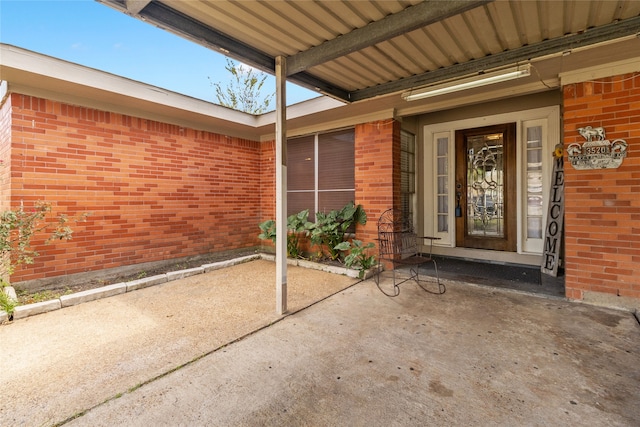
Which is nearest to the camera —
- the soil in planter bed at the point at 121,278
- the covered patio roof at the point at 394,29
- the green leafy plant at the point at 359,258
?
the covered patio roof at the point at 394,29

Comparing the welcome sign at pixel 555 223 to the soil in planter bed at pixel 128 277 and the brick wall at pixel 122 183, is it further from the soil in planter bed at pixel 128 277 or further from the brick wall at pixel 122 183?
the brick wall at pixel 122 183

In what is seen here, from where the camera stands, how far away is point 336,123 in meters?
5.27

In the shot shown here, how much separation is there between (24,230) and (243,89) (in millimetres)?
11126

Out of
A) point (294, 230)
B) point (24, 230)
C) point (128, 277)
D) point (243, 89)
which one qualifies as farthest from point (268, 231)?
point (243, 89)

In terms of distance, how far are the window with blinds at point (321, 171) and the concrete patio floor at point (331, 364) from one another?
101 inches

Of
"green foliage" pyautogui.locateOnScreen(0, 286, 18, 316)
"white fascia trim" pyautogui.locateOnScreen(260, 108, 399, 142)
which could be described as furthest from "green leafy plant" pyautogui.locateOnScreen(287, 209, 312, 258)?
"green foliage" pyautogui.locateOnScreen(0, 286, 18, 316)

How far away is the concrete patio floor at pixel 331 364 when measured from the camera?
165 cm

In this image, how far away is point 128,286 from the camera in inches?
151

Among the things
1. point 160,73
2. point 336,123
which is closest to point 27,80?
point 336,123

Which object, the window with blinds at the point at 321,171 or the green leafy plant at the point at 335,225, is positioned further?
the window with blinds at the point at 321,171

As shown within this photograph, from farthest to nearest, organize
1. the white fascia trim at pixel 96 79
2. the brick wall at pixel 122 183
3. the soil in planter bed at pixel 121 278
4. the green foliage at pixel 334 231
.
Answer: the green foliage at pixel 334 231 → the brick wall at pixel 122 183 → the soil in planter bed at pixel 121 278 → the white fascia trim at pixel 96 79

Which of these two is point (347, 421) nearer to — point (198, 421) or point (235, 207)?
point (198, 421)

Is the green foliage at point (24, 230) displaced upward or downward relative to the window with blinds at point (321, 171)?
downward

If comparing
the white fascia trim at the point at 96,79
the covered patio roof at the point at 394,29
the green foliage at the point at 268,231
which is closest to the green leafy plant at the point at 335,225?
the green foliage at the point at 268,231
